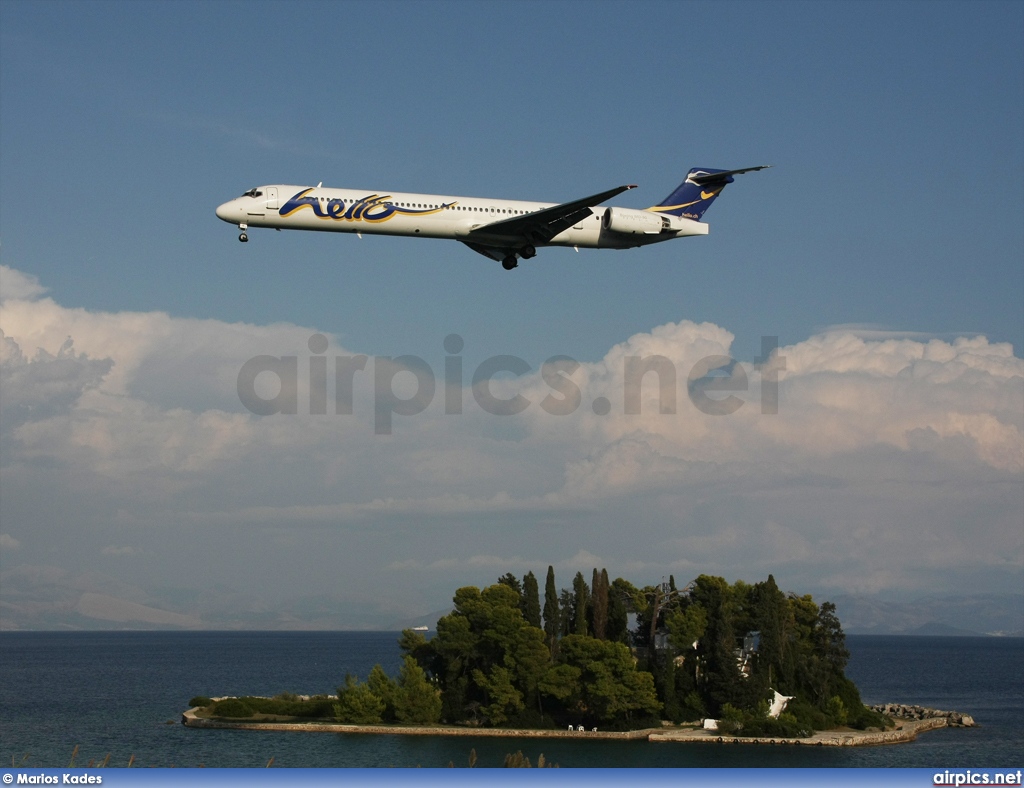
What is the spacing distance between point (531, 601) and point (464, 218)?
4505 centimetres

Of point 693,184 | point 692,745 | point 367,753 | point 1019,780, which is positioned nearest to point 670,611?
point 692,745

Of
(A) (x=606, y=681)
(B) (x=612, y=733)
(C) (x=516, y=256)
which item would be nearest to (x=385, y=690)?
(A) (x=606, y=681)

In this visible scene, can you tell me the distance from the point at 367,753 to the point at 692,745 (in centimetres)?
2244

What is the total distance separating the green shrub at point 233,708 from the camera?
92.9 meters

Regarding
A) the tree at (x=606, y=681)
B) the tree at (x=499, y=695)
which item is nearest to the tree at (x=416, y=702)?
the tree at (x=499, y=695)

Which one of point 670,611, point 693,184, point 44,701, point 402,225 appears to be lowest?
point 44,701

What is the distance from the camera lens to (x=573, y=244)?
4766 centimetres

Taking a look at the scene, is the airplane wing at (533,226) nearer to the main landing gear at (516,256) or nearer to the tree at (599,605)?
the main landing gear at (516,256)

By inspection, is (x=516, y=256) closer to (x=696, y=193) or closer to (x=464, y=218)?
(x=464, y=218)

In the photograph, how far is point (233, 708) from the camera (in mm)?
94000

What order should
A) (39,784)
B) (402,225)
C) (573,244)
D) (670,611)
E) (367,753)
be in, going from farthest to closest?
1. (670,611)
2. (367,753)
3. (573,244)
4. (402,225)
5. (39,784)

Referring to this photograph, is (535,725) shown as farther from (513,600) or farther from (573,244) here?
(573,244)

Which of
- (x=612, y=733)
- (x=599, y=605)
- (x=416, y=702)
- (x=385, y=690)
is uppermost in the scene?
(x=599, y=605)

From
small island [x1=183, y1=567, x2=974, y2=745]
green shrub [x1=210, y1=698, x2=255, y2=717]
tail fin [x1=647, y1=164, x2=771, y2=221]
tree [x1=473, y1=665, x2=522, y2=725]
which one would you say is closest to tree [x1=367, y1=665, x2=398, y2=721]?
small island [x1=183, y1=567, x2=974, y2=745]
